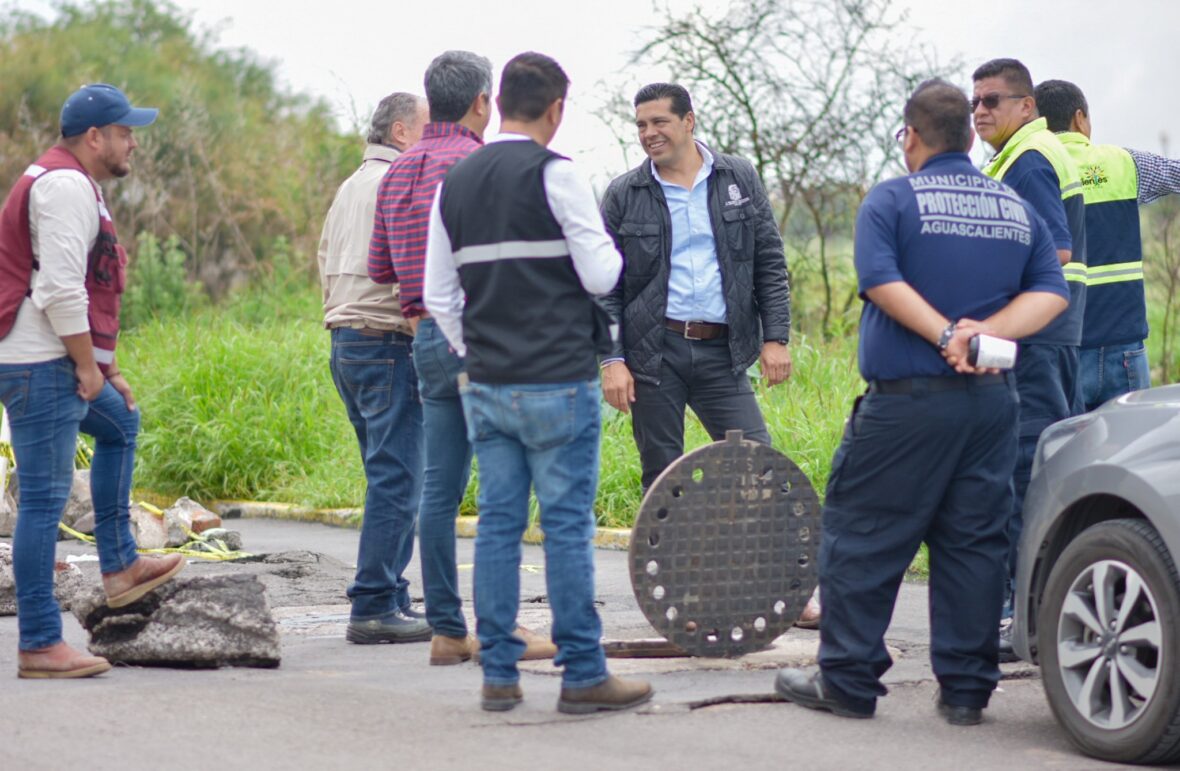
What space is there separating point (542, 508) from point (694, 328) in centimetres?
169

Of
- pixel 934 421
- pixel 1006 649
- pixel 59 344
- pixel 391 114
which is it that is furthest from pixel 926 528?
pixel 59 344

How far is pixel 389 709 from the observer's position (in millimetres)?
5117

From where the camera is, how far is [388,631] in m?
6.45

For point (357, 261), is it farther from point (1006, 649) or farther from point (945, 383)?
point (1006, 649)

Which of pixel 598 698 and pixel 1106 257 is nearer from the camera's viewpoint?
pixel 598 698

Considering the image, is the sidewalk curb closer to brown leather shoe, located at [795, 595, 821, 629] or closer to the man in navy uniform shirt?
brown leather shoe, located at [795, 595, 821, 629]

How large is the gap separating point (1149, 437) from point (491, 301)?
1.93 m

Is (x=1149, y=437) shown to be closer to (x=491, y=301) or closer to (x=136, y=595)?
(x=491, y=301)

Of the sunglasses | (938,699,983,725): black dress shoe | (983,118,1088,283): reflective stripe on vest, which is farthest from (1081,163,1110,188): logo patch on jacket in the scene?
(938,699,983,725): black dress shoe

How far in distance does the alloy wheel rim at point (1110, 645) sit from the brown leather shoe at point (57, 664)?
3186 millimetres

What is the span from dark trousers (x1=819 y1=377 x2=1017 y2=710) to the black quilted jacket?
4.91ft

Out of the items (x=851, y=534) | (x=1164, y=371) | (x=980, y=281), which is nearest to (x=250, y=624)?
(x=851, y=534)

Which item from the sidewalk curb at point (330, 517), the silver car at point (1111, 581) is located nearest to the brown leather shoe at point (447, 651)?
the silver car at point (1111, 581)

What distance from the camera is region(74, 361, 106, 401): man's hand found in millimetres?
5578
